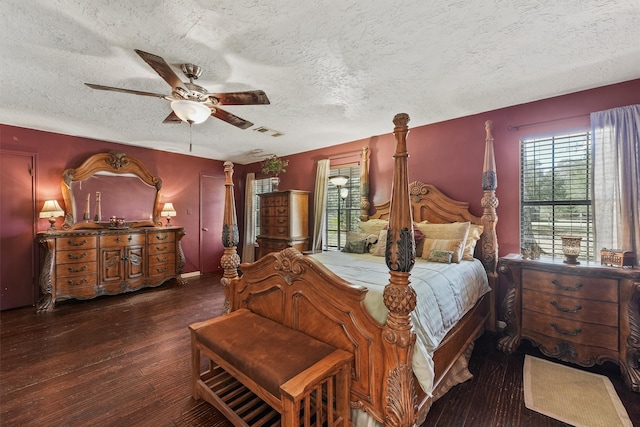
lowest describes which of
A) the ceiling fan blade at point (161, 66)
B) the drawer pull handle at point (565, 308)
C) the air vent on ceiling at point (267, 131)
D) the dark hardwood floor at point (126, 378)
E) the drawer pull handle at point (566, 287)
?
the dark hardwood floor at point (126, 378)

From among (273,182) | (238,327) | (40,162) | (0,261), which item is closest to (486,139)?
(238,327)

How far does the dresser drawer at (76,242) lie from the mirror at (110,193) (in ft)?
1.35

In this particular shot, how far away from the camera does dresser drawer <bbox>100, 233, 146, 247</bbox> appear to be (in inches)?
161

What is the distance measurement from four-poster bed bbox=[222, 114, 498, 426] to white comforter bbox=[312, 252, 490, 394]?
6 cm

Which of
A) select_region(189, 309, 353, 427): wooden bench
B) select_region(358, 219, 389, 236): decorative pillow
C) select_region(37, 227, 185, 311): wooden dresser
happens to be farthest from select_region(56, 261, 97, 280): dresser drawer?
select_region(358, 219, 389, 236): decorative pillow

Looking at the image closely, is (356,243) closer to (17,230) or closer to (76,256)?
(76,256)

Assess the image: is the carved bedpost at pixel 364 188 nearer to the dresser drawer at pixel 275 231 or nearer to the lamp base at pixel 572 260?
the dresser drawer at pixel 275 231

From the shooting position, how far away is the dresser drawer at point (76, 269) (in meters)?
3.68

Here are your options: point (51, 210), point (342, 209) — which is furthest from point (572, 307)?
point (51, 210)

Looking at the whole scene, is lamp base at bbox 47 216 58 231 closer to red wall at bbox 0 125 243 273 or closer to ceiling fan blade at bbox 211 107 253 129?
red wall at bbox 0 125 243 273

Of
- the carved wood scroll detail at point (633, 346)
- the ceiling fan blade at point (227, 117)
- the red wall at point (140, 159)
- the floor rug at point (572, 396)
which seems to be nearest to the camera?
the floor rug at point (572, 396)

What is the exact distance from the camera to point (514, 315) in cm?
252

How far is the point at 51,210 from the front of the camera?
369cm

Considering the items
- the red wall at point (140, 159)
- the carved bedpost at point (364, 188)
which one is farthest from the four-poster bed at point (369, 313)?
the red wall at point (140, 159)
